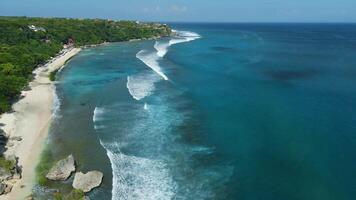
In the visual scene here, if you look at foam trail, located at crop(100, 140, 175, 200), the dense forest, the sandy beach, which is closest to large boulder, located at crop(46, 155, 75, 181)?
the sandy beach

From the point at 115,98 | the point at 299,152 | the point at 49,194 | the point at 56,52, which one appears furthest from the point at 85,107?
the point at 56,52

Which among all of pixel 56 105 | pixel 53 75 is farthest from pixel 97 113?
pixel 53 75

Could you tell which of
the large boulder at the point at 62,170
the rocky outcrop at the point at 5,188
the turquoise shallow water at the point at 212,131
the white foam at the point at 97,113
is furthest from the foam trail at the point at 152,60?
the rocky outcrop at the point at 5,188

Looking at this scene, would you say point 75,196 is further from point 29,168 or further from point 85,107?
point 85,107

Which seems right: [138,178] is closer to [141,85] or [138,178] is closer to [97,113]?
[97,113]

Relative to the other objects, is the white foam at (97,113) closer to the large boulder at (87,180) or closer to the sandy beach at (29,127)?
the sandy beach at (29,127)

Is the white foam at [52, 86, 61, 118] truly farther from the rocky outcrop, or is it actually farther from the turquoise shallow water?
the rocky outcrop
